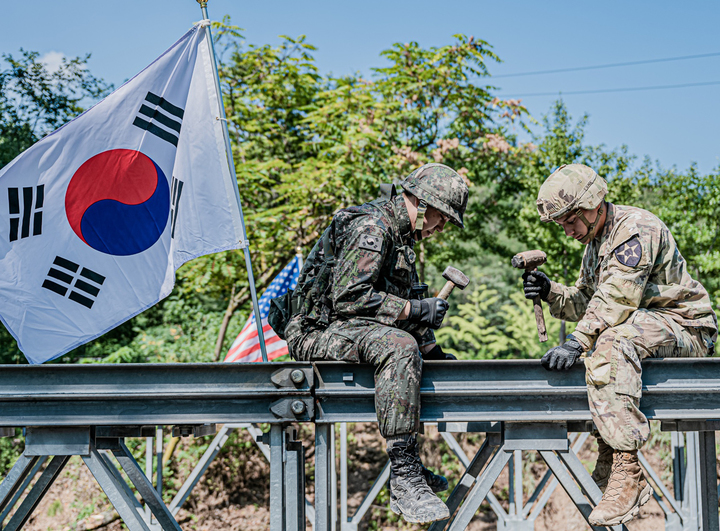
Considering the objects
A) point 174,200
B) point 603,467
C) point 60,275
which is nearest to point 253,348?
point 174,200

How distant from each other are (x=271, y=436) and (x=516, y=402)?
1.36 meters

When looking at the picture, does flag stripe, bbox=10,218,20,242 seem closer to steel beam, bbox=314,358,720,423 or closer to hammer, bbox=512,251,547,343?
steel beam, bbox=314,358,720,423

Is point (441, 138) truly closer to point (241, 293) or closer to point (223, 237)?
point (241, 293)

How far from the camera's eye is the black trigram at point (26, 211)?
169 inches

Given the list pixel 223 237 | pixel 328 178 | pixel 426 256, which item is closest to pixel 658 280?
pixel 223 237

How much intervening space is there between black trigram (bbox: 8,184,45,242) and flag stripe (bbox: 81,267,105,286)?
40cm

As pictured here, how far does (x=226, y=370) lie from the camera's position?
349 centimetres

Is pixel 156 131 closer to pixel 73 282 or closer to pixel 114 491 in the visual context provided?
pixel 73 282

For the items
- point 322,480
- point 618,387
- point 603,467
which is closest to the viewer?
point 618,387

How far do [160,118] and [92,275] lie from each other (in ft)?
4.36

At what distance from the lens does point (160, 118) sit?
488cm

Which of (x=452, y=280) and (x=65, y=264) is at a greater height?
(x=65, y=264)

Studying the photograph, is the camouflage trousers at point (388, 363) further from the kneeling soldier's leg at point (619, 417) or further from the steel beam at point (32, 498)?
the steel beam at point (32, 498)

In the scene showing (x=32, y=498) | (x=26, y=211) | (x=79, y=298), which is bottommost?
(x=32, y=498)
